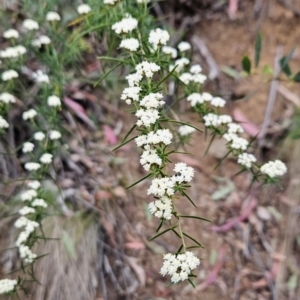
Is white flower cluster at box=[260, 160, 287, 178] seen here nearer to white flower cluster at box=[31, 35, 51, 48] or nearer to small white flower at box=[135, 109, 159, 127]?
small white flower at box=[135, 109, 159, 127]

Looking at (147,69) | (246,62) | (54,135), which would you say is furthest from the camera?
(246,62)

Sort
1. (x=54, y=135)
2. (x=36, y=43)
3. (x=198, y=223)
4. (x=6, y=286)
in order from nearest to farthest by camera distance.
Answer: (x=6, y=286) → (x=54, y=135) → (x=36, y=43) → (x=198, y=223)

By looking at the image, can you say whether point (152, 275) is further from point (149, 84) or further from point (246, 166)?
point (149, 84)

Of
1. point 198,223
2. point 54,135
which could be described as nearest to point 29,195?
point 54,135

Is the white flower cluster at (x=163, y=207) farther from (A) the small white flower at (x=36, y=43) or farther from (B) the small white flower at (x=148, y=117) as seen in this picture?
(A) the small white flower at (x=36, y=43)

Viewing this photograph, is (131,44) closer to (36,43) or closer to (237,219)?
(36,43)

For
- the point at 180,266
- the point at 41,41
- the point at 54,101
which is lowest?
the point at 180,266

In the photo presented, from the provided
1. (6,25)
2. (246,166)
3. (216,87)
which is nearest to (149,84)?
(246,166)

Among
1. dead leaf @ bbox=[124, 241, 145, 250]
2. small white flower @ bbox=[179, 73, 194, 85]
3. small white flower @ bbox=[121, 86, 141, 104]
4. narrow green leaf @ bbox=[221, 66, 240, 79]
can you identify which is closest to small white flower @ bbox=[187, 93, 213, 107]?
small white flower @ bbox=[179, 73, 194, 85]
